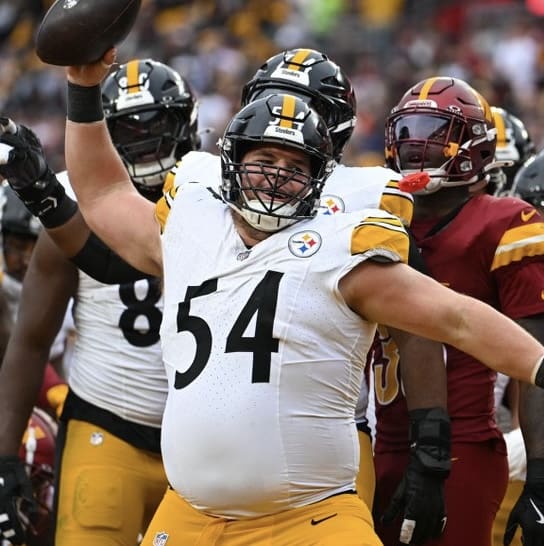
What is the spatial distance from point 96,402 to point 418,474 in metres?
1.26

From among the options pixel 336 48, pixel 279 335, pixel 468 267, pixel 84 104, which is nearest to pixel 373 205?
pixel 468 267

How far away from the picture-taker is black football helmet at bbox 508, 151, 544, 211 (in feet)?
15.6

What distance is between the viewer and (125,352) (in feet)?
14.7

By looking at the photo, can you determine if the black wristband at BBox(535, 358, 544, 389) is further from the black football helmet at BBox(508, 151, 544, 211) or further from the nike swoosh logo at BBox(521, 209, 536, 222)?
the black football helmet at BBox(508, 151, 544, 211)

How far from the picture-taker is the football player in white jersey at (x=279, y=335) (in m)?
3.23

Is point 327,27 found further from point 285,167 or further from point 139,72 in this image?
point 285,167

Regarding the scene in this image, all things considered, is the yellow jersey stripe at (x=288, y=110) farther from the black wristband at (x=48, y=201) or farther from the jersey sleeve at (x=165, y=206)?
the black wristband at (x=48, y=201)

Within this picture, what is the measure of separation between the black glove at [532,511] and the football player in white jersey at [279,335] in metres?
0.61

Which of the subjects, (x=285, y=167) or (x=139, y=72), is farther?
(x=139, y=72)

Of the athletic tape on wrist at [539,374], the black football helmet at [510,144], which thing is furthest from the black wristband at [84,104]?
the black football helmet at [510,144]

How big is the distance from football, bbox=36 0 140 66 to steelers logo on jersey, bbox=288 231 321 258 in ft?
2.90

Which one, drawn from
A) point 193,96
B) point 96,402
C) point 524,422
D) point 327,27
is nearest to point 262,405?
point 524,422

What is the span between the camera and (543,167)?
4.80m

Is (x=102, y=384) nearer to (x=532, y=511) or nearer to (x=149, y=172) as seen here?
(x=149, y=172)
